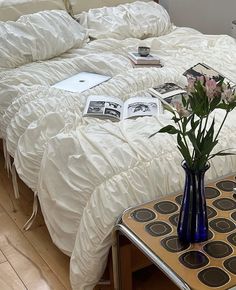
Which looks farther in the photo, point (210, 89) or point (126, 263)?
point (126, 263)

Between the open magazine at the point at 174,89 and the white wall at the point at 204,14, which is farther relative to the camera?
the white wall at the point at 204,14

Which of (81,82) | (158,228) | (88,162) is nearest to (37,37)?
(81,82)

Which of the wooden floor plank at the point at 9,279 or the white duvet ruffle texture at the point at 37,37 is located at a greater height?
the white duvet ruffle texture at the point at 37,37

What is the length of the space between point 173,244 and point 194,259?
8cm

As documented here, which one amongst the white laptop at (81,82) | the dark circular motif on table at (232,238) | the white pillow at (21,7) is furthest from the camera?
the white pillow at (21,7)

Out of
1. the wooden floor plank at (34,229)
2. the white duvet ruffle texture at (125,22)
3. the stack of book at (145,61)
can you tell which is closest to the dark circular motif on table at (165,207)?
the wooden floor plank at (34,229)

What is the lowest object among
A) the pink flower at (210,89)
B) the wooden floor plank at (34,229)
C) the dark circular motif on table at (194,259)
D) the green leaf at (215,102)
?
the wooden floor plank at (34,229)

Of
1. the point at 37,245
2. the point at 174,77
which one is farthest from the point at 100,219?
the point at 174,77

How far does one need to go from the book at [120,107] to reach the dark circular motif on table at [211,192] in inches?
22.2

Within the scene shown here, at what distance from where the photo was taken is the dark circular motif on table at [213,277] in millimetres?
1294

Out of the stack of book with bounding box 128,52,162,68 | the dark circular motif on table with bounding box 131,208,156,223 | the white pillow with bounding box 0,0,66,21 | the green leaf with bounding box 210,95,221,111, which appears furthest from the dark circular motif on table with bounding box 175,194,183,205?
the white pillow with bounding box 0,0,66,21

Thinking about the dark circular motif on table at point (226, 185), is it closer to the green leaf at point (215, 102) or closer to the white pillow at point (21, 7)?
the green leaf at point (215, 102)

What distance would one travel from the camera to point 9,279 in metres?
1.97

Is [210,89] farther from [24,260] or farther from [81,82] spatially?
[81,82]
